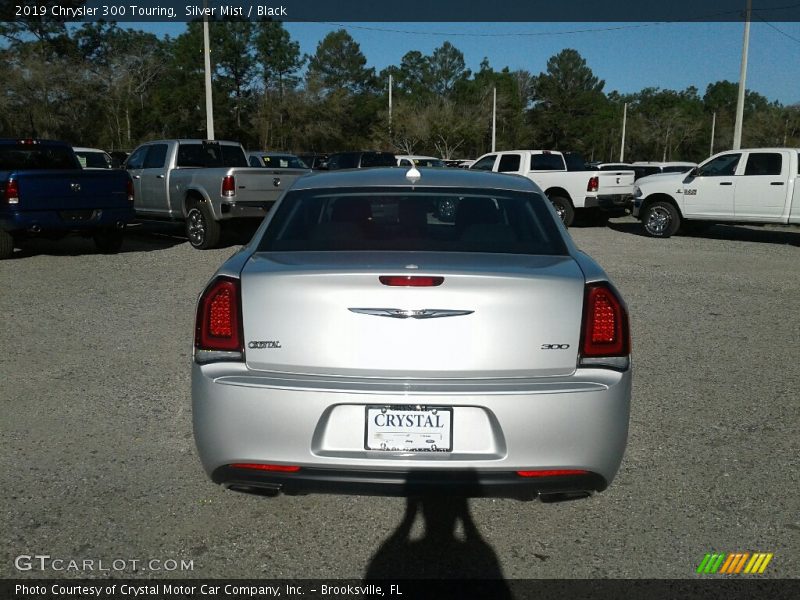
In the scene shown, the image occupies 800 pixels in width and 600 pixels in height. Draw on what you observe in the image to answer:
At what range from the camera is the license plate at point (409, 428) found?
9.24 ft

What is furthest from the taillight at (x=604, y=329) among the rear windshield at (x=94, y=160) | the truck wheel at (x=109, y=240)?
the rear windshield at (x=94, y=160)

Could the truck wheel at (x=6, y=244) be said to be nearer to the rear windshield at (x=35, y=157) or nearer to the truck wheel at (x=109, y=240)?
the rear windshield at (x=35, y=157)

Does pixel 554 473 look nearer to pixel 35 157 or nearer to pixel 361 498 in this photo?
pixel 361 498

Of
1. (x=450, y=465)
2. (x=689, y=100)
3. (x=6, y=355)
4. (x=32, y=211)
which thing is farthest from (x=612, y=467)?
(x=689, y=100)

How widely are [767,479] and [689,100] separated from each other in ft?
432

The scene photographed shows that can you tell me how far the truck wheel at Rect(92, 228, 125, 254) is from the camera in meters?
12.9

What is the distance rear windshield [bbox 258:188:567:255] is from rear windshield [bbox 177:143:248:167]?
11.4m

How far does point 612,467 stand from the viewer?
9.76 ft

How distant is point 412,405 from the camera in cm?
280

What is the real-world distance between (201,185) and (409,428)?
11366 mm

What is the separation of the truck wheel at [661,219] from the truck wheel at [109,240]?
37.3 feet

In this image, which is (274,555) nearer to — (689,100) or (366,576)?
(366,576)

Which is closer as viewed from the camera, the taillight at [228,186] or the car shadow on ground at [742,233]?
the taillight at [228,186]

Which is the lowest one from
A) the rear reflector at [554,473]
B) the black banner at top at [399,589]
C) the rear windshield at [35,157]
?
the black banner at top at [399,589]
